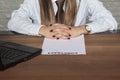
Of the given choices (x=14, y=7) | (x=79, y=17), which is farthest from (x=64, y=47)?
(x=14, y=7)

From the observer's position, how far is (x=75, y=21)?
67.1 inches

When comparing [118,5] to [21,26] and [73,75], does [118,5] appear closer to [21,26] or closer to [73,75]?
[21,26]

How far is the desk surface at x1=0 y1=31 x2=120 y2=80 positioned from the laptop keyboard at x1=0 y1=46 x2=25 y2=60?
0.17ft

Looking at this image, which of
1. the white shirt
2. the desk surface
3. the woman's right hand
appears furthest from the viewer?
the white shirt

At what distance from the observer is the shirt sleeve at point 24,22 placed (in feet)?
4.46

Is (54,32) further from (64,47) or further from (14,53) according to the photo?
(14,53)

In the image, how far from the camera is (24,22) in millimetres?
1473

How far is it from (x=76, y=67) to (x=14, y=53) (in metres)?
0.25

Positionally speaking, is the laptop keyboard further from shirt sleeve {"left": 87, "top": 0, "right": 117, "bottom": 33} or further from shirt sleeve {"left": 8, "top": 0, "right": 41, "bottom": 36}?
shirt sleeve {"left": 87, "top": 0, "right": 117, "bottom": 33}

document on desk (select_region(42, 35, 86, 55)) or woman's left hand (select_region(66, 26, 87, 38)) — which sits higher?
woman's left hand (select_region(66, 26, 87, 38))

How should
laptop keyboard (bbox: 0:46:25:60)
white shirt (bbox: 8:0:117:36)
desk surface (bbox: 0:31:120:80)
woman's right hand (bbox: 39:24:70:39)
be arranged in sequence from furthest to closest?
white shirt (bbox: 8:0:117:36), woman's right hand (bbox: 39:24:70:39), laptop keyboard (bbox: 0:46:25:60), desk surface (bbox: 0:31:120:80)

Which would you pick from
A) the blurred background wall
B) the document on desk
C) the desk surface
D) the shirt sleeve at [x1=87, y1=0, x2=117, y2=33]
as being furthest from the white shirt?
the blurred background wall

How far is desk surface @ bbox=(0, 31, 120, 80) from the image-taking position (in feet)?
2.89

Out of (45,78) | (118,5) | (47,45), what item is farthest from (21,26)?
(118,5)
